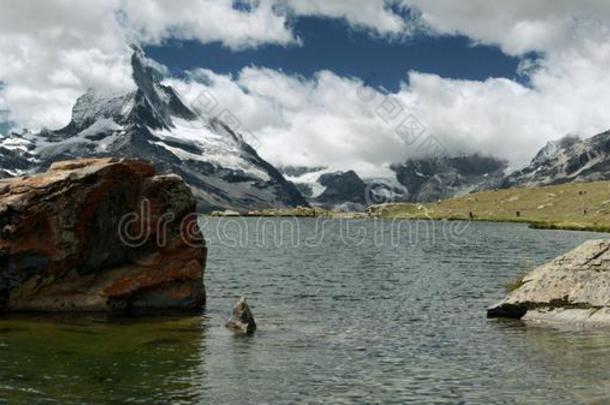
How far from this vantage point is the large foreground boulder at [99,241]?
45500 mm

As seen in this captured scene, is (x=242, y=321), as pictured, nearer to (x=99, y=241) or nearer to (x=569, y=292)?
(x=99, y=241)

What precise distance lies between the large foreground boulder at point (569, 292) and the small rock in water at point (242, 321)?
17.3 m

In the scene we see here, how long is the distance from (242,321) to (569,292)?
2169 cm

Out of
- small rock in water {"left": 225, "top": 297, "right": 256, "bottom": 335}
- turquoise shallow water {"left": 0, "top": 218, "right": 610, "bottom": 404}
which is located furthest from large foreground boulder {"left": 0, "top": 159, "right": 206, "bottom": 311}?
small rock in water {"left": 225, "top": 297, "right": 256, "bottom": 335}

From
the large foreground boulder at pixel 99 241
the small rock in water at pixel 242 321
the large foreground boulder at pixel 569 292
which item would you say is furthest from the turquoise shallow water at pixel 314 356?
the large foreground boulder at pixel 99 241

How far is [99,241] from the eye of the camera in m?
48.1

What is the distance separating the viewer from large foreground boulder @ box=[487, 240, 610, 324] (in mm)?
43875

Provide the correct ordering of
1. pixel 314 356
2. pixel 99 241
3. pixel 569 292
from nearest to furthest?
pixel 314 356 < pixel 569 292 < pixel 99 241

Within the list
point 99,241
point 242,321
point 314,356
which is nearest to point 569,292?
point 314,356

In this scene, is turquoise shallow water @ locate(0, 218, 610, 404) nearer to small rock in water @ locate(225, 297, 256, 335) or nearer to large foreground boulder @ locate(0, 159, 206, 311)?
small rock in water @ locate(225, 297, 256, 335)

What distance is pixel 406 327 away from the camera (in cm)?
4381

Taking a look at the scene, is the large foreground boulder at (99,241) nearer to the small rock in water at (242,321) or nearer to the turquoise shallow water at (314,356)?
the turquoise shallow water at (314,356)

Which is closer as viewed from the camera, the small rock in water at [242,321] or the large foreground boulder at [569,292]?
the small rock in water at [242,321]

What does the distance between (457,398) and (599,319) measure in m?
19.5
